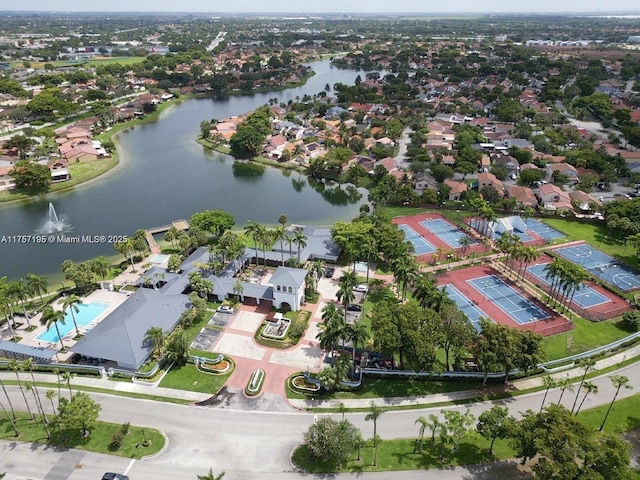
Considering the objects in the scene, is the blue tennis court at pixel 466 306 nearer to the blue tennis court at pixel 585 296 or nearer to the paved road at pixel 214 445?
the paved road at pixel 214 445

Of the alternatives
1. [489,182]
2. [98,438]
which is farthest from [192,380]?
[489,182]

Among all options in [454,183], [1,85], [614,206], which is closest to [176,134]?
[1,85]

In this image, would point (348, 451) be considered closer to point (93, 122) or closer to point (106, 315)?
point (106, 315)

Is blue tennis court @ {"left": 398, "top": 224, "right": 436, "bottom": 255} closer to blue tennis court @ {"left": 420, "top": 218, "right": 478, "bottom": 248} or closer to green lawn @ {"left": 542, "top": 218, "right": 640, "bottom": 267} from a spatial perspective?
blue tennis court @ {"left": 420, "top": 218, "right": 478, "bottom": 248}

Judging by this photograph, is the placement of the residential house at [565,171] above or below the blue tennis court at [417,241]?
above

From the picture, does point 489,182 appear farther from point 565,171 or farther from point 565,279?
point 565,279

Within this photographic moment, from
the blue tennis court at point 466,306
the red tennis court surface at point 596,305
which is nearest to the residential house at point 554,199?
the red tennis court surface at point 596,305
